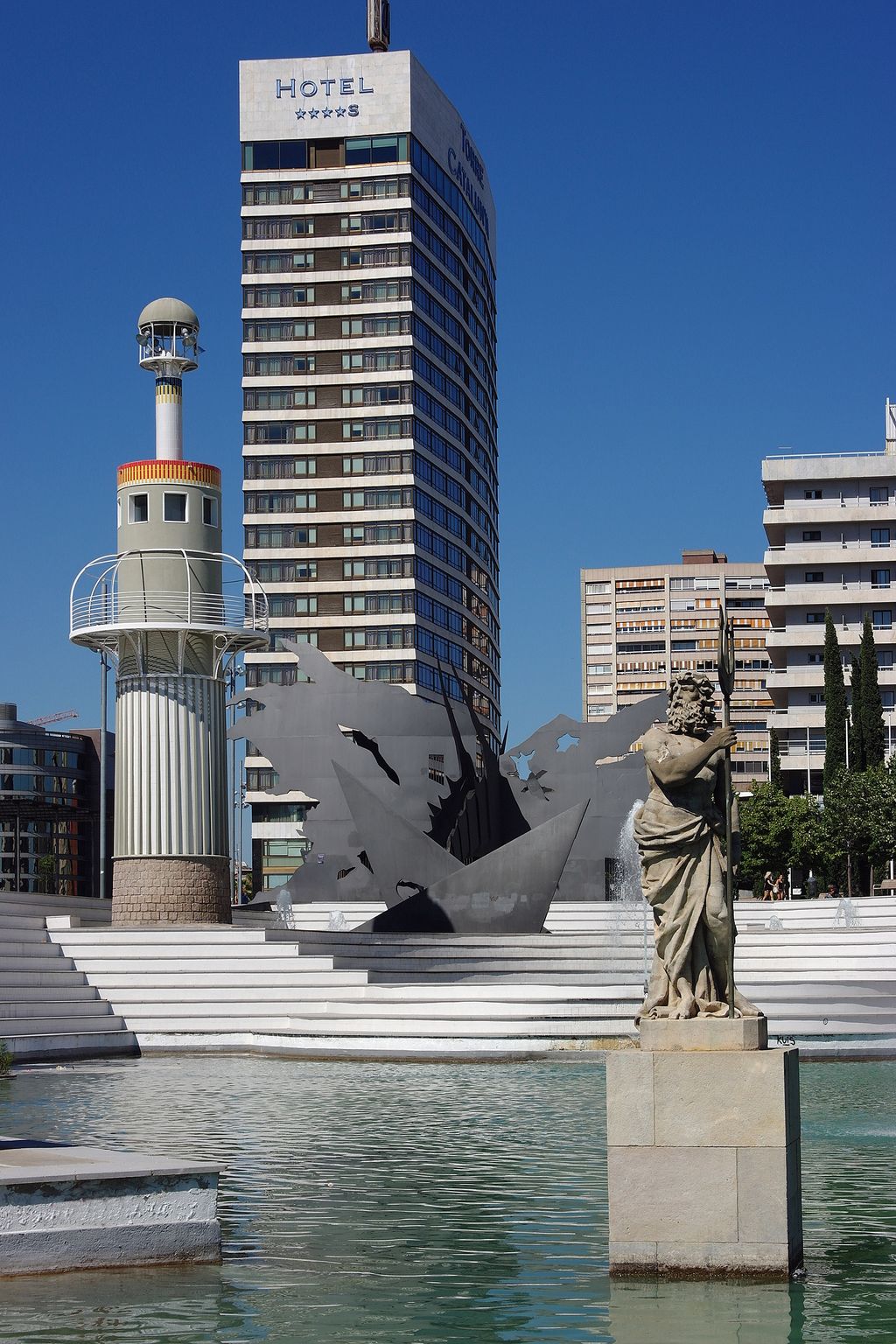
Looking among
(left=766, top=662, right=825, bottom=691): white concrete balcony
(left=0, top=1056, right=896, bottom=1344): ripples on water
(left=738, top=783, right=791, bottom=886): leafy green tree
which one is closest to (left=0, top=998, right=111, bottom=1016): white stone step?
(left=0, top=1056, right=896, bottom=1344): ripples on water

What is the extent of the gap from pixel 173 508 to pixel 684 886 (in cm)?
2722

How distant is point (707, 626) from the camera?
407 ft

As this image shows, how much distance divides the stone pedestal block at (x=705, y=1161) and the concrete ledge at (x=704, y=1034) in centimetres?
1

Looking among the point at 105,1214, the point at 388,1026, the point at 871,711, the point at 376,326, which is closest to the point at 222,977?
the point at 388,1026

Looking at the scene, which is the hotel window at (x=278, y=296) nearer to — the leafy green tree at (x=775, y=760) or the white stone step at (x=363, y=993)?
the leafy green tree at (x=775, y=760)

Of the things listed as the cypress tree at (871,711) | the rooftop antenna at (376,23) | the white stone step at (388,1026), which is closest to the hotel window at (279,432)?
the rooftop antenna at (376,23)

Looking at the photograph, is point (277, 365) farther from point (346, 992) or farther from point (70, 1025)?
point (70, 1025)

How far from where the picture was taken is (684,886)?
30.4 feet

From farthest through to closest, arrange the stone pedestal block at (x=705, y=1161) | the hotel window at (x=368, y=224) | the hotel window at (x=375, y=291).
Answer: the hotel window at (x=368, y=224), the hotel window at (x=375, y=291), the stone pedestal block at (x=705, y=1161)

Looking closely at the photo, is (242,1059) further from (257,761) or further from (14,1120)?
(257,761)

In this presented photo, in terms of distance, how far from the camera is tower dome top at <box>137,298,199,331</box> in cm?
3678

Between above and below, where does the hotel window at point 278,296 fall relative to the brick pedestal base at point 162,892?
above

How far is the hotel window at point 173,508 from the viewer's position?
116ft

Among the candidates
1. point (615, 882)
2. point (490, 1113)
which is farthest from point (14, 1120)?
point (615, 882)
